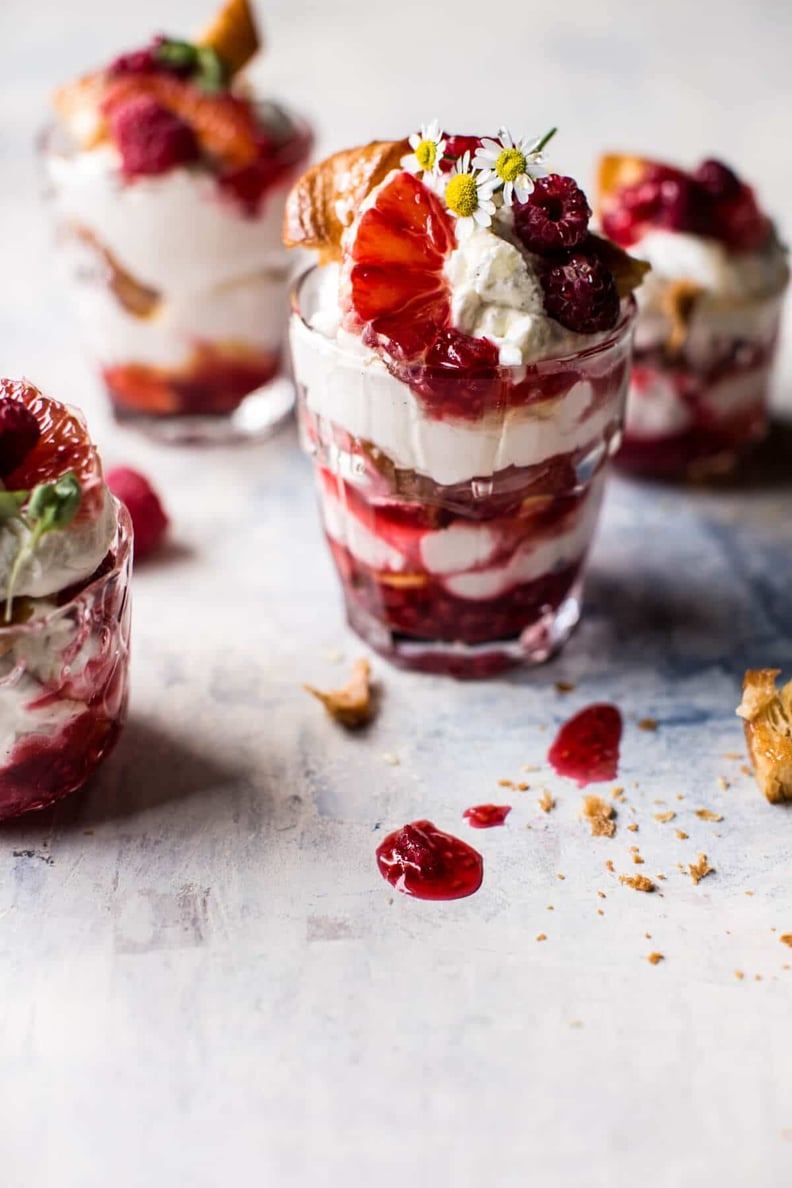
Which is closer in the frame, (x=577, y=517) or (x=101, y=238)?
(x=577, y=517)

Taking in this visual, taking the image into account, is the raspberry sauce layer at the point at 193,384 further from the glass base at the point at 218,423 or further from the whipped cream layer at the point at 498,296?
the whipped cream layer at the point at 498,296

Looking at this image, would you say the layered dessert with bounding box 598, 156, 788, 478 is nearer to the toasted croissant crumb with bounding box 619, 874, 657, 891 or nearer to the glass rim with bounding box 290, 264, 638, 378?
the glass rim with bounding box 290, 264, 638, 378

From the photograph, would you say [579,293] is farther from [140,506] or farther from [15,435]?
[140,506]

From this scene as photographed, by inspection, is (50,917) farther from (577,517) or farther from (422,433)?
(577,517)

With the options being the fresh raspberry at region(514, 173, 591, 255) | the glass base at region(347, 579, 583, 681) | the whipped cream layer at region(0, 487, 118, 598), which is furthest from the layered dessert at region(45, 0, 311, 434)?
the whipped cream layer at region(0, 487, 118, 598)

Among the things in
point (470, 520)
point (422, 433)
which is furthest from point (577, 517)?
point (422, 433)
